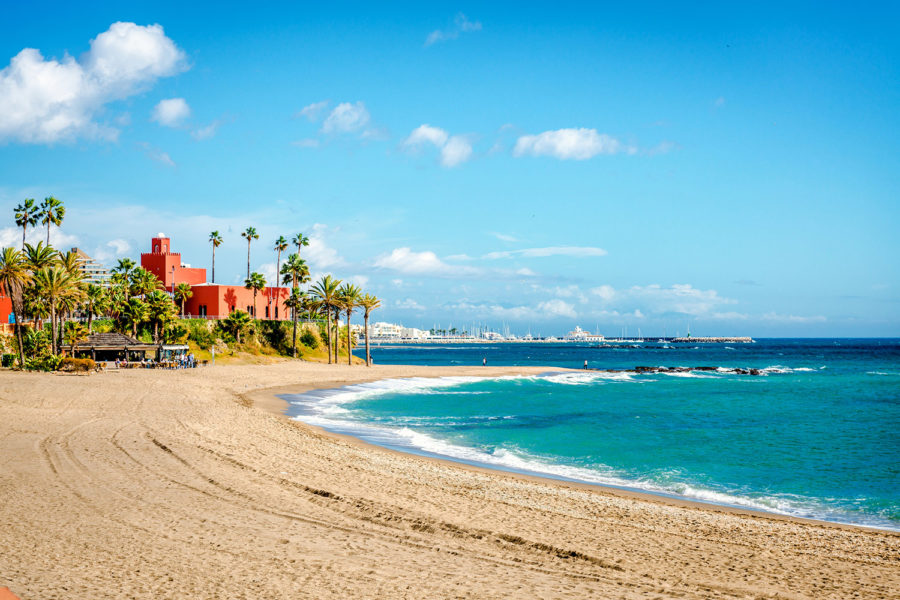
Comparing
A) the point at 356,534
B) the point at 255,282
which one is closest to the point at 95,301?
the point at 255,282

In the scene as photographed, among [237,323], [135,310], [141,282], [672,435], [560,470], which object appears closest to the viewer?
[560,470]

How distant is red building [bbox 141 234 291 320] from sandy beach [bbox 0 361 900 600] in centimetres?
4726

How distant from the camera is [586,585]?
26.7ft

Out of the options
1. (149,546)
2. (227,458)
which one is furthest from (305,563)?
(227,458)

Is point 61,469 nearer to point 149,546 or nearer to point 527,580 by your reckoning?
point 149,546

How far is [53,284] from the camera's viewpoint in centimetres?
4128

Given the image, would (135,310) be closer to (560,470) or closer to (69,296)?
(69,296)

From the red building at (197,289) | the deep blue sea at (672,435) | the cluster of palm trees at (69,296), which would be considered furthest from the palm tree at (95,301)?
the deep blue sea at (672,435)

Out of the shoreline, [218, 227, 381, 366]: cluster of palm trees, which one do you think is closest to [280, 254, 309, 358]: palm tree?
[218, 227, 381, 366]: cluster of palm trees

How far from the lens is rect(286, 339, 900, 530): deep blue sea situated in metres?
16.2

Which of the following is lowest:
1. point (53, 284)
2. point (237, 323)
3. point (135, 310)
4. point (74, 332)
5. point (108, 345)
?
point (108, 345)

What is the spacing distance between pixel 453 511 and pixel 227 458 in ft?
22.8

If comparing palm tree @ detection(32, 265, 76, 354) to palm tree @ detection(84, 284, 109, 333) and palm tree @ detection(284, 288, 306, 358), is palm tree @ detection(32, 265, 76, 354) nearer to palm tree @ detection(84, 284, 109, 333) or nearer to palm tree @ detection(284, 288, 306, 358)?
palm tree @ detection(84, 284, 109, 333)

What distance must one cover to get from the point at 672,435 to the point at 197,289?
176ft
